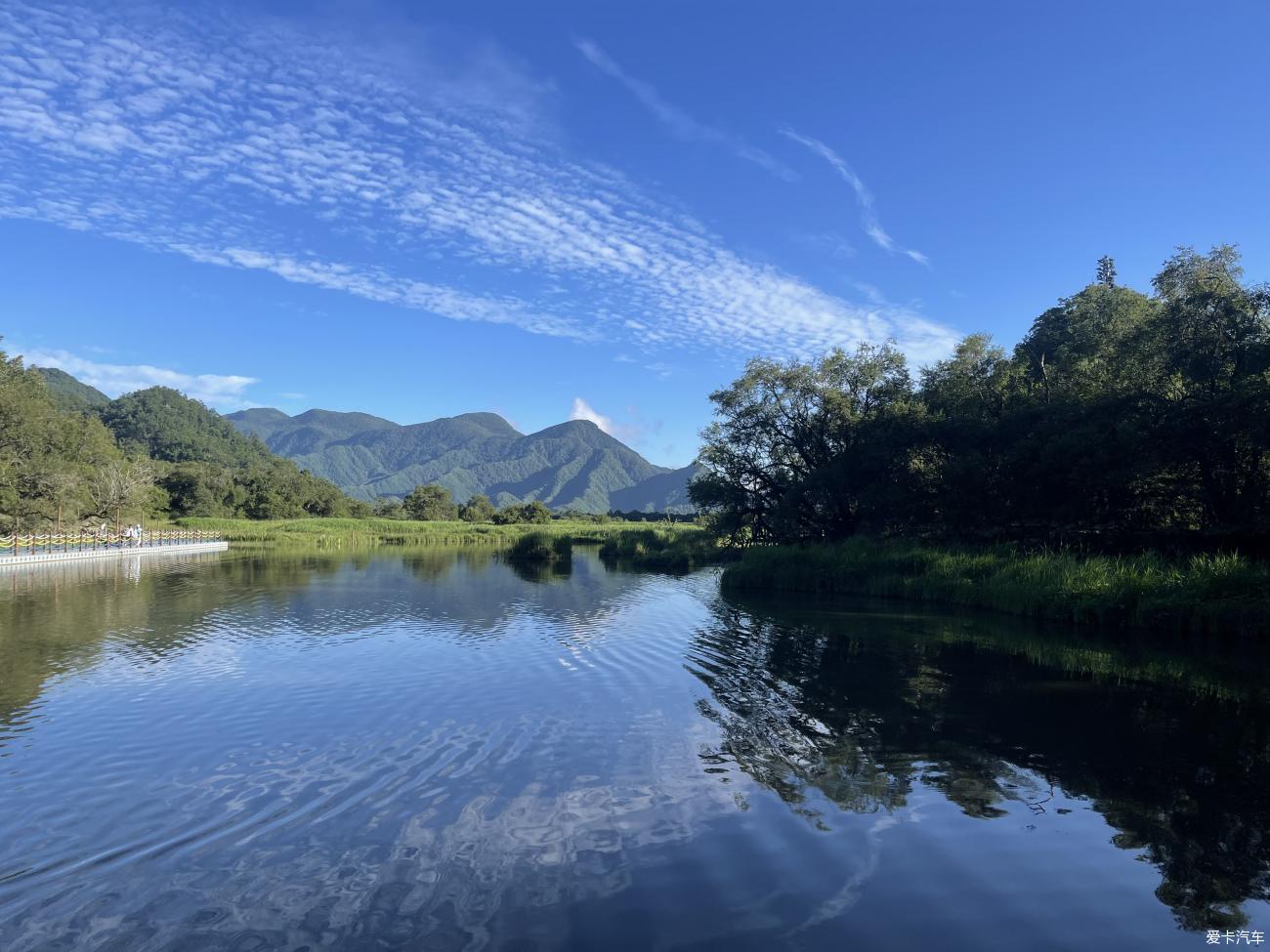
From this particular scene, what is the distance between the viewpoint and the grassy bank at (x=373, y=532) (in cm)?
7288

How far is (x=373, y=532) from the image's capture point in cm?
8288

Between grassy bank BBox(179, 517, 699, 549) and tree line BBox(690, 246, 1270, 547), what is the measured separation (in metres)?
26.8

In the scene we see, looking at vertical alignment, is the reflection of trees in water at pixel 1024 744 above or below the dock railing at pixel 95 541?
below

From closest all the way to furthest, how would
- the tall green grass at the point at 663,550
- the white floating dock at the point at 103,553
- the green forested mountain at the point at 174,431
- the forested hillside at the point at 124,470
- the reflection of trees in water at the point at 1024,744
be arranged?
the reflection of trees in water at the point at 1024,744
the white floating dock at the point at 103,553
the tall green grass at the point at 663,550
the forested hillside at the point at 124,470
the green forested mountain at the point at 174,431

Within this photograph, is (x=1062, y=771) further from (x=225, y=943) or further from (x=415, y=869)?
(x=225, y=943)

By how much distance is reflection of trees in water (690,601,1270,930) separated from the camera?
280 inches

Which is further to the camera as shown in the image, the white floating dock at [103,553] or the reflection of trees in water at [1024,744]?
the white floating dock at [103,553]

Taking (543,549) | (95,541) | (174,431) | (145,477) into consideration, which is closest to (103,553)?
(95,541)

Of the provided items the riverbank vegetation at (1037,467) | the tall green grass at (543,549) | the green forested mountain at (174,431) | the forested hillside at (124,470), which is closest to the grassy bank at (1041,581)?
the riverbank vegetation at (1037,467)

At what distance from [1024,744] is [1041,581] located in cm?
1506

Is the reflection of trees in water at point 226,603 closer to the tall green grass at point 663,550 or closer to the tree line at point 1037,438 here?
the tall green grass at point 663,550

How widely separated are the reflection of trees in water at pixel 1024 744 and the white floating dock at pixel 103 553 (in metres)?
43.3

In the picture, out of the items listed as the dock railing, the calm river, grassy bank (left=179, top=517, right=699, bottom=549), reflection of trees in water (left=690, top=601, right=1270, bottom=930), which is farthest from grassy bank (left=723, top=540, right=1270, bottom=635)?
the dock railing

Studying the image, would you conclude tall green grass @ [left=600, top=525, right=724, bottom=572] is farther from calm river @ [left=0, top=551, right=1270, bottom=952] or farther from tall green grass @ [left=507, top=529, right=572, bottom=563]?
calm river @ [left=0, top=551, right=1270, bottom=952]
